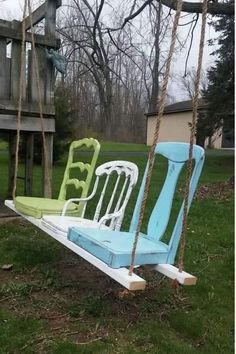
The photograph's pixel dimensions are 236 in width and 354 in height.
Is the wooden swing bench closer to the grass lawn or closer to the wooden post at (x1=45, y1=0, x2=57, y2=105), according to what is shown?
the grass lawn

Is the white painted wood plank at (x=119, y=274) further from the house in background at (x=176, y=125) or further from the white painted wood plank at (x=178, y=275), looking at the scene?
the house in background at (x=176, y=125)

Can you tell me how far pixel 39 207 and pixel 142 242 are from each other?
1.22m

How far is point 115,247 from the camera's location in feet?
9.66

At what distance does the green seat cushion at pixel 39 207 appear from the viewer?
13.3ft

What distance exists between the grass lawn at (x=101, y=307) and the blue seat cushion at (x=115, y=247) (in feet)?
1.11

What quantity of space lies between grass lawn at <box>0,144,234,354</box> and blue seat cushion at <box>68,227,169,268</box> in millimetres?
338

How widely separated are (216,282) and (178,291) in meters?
0.49

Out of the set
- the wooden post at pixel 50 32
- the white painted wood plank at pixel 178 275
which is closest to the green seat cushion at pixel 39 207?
the white painted wood plank at pixel 178 275

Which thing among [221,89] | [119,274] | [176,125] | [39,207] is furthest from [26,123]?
[176,125]

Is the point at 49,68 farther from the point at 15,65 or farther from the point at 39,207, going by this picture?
the point at 39,207

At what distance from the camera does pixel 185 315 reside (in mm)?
3432

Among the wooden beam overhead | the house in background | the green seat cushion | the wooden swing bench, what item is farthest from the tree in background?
the house in background

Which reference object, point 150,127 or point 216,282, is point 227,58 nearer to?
point 216,282

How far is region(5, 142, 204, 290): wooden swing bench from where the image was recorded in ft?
9.25
